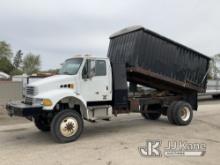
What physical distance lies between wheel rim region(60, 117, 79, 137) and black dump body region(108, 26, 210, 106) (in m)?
1.78

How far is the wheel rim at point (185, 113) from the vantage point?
11.2 metres

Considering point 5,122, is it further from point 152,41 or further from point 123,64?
point 152,41

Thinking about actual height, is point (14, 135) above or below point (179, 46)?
below

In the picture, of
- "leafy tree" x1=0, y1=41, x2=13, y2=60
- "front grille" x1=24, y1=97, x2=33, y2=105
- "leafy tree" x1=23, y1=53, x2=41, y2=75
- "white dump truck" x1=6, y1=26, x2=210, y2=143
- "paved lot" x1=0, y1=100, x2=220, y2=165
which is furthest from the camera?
"leafy tree" x1=23, y1=53, x2=41, y2=75

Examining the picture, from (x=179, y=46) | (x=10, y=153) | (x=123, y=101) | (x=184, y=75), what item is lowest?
(x=10, y=153)

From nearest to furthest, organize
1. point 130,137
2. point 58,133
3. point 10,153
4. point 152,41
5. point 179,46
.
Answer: point 10,153 < point 58,133 < point 130,137 < point 152,41 < point 179,46

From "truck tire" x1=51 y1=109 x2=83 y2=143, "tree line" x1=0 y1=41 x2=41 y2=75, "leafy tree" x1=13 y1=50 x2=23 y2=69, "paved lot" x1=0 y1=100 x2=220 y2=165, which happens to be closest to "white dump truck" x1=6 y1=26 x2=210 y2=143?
"truck tire" x1=51 y1=109 x2=83 y2=143

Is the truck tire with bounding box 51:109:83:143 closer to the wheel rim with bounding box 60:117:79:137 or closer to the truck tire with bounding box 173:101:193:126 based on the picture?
the wheel rim with bounding box 60:117:79:137

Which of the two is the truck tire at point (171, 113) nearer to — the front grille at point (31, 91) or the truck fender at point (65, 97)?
the truck fender at point (65, 97)

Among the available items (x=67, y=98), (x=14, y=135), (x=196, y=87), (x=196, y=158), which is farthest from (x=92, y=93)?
(x=196, y=87)

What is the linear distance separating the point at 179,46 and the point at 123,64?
2663 millimetres

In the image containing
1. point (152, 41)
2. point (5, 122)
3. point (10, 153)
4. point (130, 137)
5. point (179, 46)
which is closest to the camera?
point (10, 153)

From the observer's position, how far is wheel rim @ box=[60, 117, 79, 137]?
822 centimetres

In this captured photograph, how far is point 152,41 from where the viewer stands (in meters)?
10.4
